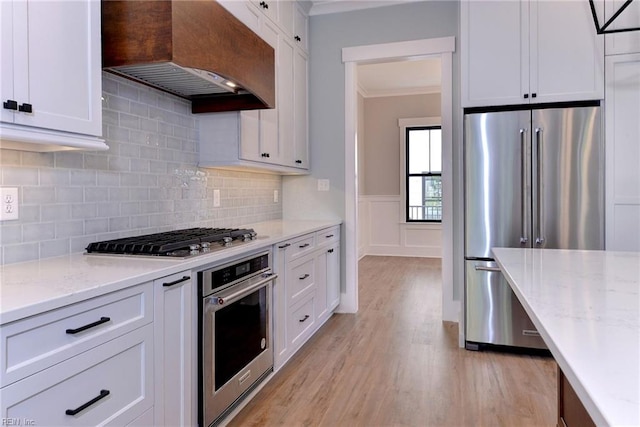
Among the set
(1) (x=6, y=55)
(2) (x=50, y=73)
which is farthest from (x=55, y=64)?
(1) (x=6, y=55)

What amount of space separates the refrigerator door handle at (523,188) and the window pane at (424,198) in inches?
175

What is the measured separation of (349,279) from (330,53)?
214cm

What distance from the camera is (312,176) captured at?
13.5 feet

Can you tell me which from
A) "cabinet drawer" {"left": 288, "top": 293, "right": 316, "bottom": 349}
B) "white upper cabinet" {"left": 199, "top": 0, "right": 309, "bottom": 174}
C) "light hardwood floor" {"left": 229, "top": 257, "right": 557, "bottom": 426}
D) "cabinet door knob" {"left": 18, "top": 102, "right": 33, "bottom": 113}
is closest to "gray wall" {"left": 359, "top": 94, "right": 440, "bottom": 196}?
"white upper cabinet" {"left": 199, "top": 0, "right": 309, "bottom": 174}

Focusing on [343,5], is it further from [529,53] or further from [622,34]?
[622,34]

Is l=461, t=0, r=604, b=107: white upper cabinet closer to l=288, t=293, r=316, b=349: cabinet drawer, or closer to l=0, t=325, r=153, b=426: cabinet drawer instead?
l=288, t=293, r=316, b=349: cabinet drawer

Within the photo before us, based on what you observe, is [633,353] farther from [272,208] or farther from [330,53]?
[330,53]

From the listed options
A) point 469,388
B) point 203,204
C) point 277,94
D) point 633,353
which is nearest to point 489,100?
point 277,94

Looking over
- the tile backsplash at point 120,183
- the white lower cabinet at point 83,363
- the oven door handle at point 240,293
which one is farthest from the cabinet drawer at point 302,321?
the white lower cabinet at point 83,363

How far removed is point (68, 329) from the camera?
1186mm

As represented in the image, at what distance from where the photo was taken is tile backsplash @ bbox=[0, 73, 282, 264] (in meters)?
1.69

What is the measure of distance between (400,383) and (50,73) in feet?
7.58

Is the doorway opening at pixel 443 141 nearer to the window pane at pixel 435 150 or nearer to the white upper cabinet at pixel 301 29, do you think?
the white upper cabinet at pixel 301 29

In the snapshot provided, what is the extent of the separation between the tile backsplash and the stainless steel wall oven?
2.03ft
